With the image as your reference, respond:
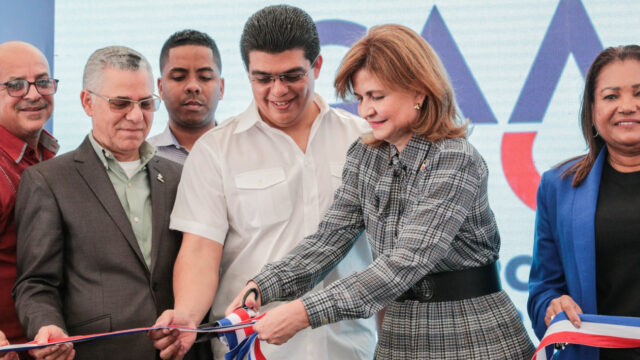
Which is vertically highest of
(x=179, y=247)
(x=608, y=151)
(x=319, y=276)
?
(x=608, y=151)

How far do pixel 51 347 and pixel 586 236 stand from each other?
169 centimetres

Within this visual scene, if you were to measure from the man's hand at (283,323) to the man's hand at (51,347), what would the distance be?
2.02ft

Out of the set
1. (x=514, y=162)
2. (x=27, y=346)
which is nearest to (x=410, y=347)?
(x=27, y=346)

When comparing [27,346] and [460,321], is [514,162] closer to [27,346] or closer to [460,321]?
[460,321]

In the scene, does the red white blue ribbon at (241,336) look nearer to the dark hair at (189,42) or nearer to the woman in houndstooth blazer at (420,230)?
the woman in houndstooth blazer at (420,230)

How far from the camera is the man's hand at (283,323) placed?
186 cm

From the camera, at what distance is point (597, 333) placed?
2.02 meters

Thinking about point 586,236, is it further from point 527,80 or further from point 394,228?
point 527,80

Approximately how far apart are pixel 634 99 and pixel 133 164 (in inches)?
68.6

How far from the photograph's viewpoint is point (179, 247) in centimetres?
246

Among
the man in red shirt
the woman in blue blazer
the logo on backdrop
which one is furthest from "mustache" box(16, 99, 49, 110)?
the woman in blue blazer

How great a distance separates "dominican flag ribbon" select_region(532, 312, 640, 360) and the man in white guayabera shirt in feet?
2.45

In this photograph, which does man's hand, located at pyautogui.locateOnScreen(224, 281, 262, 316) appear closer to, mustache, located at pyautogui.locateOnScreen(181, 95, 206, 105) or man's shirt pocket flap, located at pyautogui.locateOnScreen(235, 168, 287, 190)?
man's shirt pocket flap, located at pyautogui.locateOnScreen(235, 168, 287, 190)

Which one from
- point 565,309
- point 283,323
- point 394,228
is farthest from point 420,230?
point 565,309
